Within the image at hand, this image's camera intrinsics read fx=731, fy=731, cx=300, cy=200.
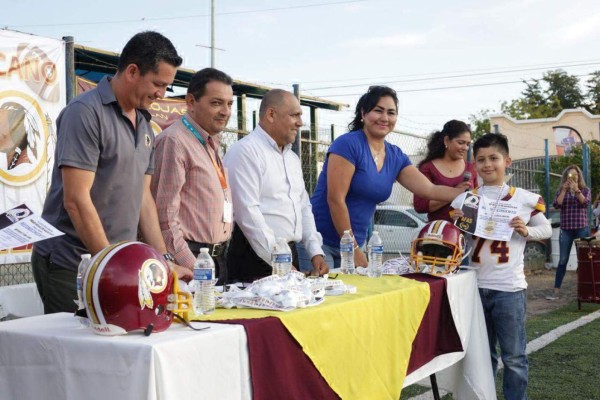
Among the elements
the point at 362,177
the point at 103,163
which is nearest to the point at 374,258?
the point at 362,177

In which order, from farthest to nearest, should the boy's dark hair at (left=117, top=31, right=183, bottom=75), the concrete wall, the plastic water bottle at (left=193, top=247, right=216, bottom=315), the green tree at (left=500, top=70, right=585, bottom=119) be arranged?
the green tree at (left=500, top=70, right=585, bottom=119), the concrete wall, the boy's dark hair at (left=117, top=31, right=183, bottom=75), the plastic water bottle at (left=193, top=247, right=216, bottom=315)

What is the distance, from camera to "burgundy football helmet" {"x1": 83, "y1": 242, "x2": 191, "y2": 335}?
247cm

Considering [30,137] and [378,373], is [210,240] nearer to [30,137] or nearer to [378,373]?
[378,373]

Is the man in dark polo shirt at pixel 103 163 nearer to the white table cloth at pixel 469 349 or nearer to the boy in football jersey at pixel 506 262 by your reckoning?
the white table cloth at pixel 469 349

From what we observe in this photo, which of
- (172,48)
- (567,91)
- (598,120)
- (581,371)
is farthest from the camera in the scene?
(567,91)

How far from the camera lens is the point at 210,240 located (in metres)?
3.97

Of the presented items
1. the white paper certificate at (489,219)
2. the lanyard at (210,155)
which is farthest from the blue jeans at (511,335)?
the lanyard at (210,155)

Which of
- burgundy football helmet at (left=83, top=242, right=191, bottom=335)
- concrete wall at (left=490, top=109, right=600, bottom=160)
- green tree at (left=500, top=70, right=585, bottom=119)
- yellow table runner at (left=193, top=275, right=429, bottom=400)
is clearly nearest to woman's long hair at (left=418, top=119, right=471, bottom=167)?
yellow table runner at (left=193, top=275, right=429, bottom=400)

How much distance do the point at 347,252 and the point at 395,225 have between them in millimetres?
8606

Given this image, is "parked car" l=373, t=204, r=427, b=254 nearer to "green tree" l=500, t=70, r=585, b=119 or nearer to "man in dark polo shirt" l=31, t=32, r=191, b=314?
"man in dark polo shirt" l=31, t=32, r=191, b=314

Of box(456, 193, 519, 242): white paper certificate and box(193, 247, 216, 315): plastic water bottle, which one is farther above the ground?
box(456, 193, 519, 242): white paper certificate

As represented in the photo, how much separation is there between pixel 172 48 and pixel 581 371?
4.64 m

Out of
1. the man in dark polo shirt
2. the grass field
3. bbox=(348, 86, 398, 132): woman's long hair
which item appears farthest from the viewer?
the grass field

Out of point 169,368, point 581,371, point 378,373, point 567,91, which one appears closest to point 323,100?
point 581,371
